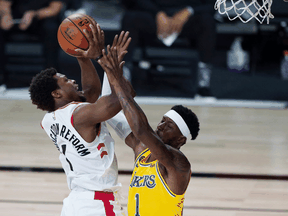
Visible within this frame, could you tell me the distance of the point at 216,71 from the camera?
10.4m

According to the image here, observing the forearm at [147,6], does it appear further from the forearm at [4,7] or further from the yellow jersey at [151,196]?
the yellow jersey at [151,196]

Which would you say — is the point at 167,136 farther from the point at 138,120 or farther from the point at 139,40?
the point at 139,40

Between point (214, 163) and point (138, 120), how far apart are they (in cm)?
324

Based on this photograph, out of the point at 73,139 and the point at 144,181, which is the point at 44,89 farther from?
the point at 144,181

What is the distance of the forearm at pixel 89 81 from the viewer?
2974 millimetres

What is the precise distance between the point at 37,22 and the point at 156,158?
8058 mm

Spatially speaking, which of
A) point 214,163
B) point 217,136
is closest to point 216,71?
point 217,136

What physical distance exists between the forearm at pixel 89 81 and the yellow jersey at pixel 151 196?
0.69 metres

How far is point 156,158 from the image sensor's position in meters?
2.28

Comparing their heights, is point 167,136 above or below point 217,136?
above

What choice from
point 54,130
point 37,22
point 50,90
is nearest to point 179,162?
point 54,130

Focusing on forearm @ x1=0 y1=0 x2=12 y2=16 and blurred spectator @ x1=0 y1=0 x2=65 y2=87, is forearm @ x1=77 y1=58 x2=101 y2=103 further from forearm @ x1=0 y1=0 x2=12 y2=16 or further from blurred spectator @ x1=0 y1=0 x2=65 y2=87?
forearm @ x1=0 y1=0 x2=12 y2=16

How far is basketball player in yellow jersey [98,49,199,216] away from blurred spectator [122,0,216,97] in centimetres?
669

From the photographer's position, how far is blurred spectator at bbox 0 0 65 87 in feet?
31.0
